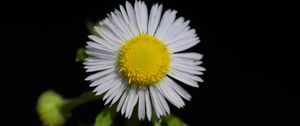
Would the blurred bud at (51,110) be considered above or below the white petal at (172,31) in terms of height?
below

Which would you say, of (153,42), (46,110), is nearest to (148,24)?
(153,42)

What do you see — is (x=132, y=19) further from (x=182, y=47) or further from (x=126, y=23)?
(x=182, y=47)

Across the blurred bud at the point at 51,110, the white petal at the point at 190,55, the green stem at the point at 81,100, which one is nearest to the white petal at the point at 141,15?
the white petal at the point at 190,55

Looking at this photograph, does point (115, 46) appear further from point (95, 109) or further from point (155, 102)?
point (95, 109)

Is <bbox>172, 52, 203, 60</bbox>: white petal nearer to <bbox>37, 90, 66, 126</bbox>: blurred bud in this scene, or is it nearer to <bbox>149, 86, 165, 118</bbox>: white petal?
<bbox>149, 86, 165, 118</bbox>: white petal

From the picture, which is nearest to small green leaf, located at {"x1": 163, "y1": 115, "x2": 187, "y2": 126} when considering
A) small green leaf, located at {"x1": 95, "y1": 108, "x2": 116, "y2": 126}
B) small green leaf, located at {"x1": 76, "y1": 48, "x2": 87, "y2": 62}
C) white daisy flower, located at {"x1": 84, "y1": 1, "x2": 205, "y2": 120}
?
white daisy flower, located at {"x1": 84, "y1": 1, "x2": 205, "y2": 120}

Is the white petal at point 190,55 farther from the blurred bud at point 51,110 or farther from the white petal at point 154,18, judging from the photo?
the blurred bud at point 51,110
